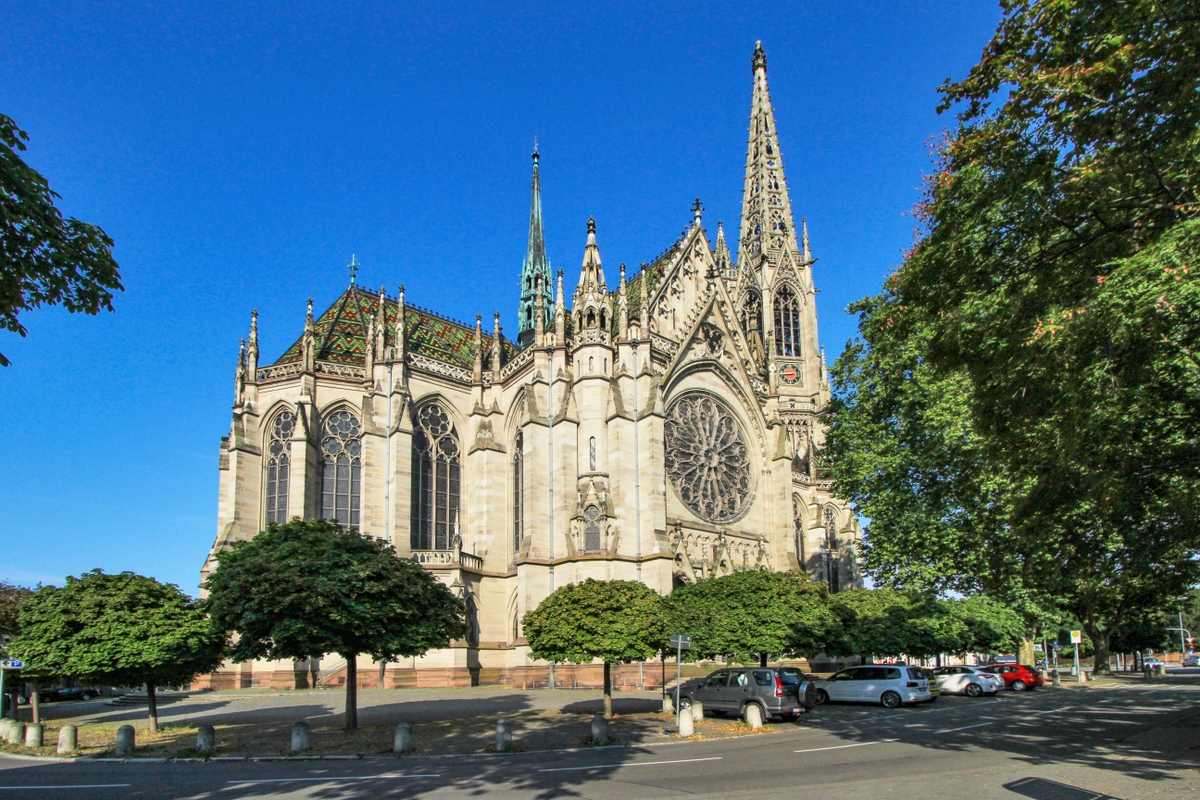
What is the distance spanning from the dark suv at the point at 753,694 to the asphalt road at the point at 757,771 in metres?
1.98

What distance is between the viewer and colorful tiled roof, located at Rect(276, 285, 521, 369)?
43406mm

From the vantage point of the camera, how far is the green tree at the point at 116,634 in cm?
1955

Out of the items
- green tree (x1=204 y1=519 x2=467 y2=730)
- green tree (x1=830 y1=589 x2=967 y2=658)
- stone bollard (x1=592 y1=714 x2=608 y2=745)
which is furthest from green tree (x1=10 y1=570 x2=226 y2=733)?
green tree (x1=830 y1=589 x2=967 y2=658)

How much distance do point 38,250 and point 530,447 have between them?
94.6ft

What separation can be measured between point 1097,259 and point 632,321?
26735 mm

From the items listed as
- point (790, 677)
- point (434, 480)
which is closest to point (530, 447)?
point (434, 480)

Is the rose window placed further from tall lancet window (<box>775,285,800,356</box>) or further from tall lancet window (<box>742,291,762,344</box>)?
tall lancet window (<box>775,285,800,356</box>)

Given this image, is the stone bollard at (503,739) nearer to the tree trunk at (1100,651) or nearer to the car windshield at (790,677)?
the car windshield at (790,677)

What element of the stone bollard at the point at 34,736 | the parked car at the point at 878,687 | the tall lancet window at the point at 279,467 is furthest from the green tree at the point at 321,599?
the tall lancet window at the point at 279,467

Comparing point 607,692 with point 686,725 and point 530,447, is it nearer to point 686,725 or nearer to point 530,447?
point 686,725

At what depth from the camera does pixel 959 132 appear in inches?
532

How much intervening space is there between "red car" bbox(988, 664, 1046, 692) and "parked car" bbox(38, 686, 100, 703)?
1624 inches

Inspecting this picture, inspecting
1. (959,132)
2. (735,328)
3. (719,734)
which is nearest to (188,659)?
(719,734)

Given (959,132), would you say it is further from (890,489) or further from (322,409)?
(322,409)
